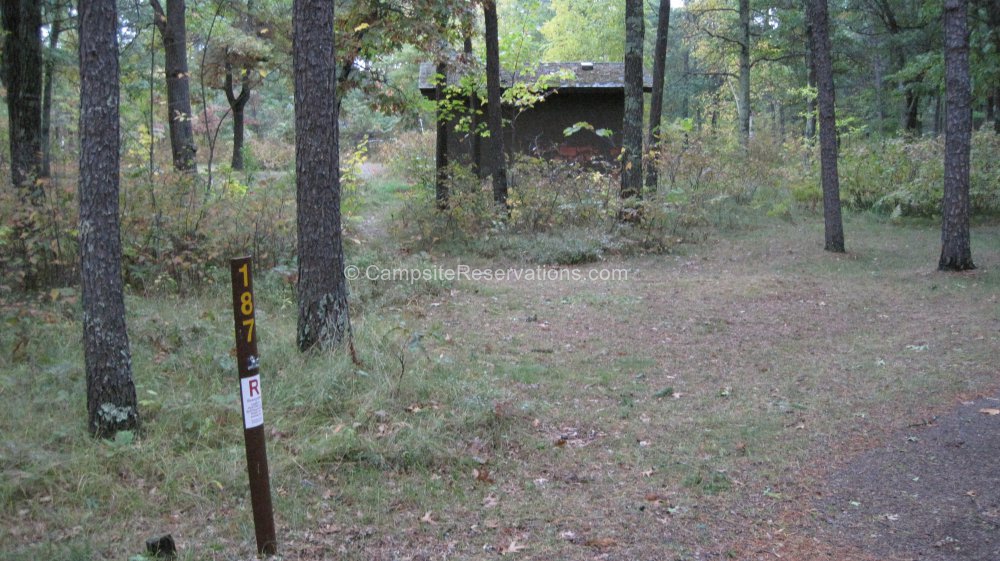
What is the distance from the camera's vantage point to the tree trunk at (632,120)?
1560 centimetres

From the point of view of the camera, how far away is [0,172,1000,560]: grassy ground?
15.2 feet

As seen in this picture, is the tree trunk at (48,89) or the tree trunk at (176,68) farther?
the tree trunk at (176,68)

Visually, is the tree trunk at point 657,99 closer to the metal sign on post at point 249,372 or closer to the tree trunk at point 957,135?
the tree trunk at point 957,135

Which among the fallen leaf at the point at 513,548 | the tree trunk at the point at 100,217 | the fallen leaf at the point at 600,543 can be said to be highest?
the tree trunk at the point at 100,217

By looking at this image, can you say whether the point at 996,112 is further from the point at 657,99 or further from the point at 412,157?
the point at 412,157

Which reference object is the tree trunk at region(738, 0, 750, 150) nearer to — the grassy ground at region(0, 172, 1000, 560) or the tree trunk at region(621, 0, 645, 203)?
the tree trunk at region(621, 0, 645, 203)

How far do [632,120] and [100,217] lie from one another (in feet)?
41.4

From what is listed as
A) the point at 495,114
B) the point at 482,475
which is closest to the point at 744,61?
the point at 495,114

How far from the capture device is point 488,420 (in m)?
6.28

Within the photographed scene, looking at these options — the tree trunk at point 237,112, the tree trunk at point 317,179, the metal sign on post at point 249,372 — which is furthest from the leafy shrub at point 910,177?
the metal sign on post at point 249,372

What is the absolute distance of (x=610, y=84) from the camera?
22.8 metres

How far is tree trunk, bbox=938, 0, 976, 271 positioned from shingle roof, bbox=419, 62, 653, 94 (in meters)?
11.6

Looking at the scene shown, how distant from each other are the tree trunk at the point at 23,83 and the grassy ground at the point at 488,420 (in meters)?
2.63

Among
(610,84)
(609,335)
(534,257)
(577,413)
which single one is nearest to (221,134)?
(610,84)
